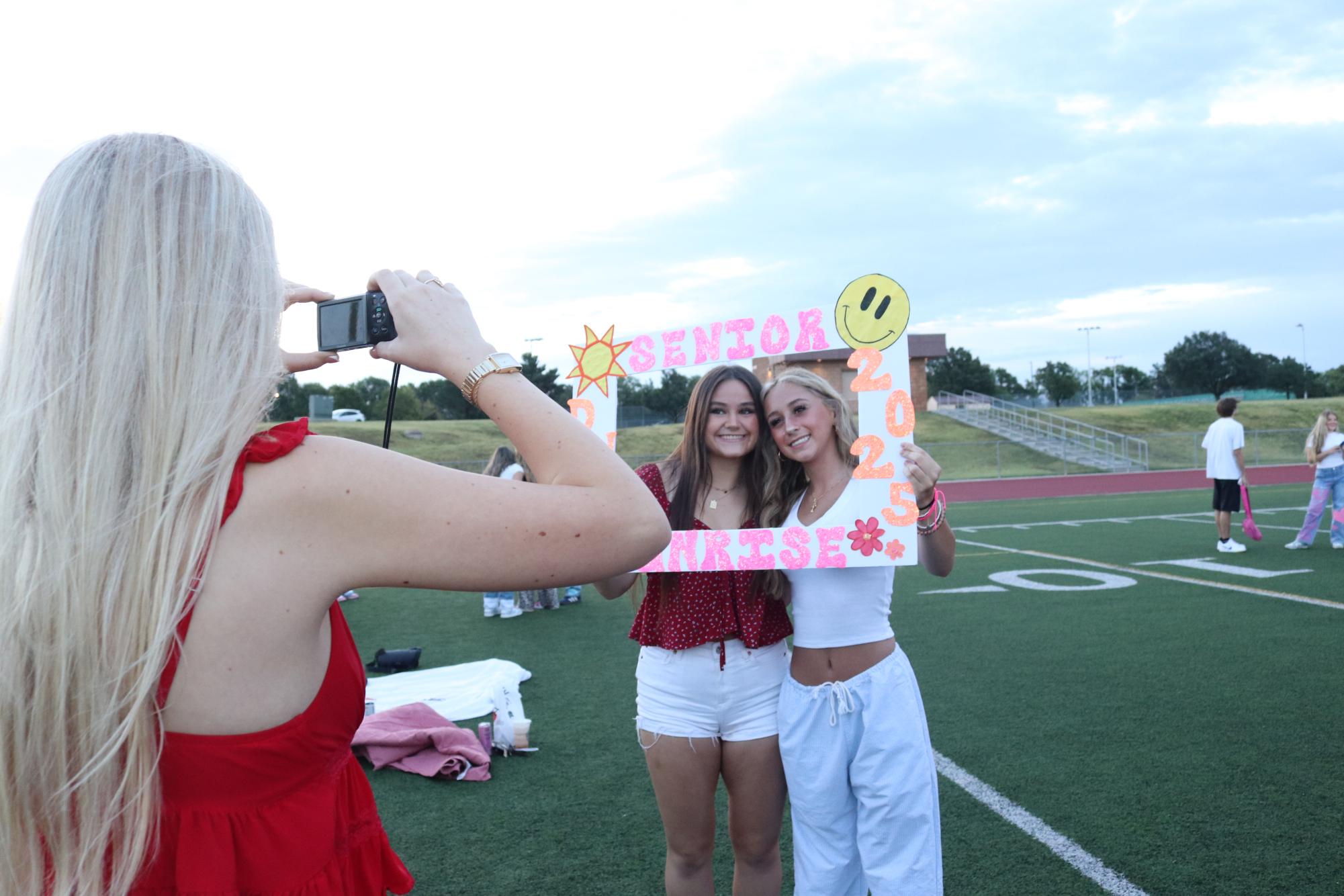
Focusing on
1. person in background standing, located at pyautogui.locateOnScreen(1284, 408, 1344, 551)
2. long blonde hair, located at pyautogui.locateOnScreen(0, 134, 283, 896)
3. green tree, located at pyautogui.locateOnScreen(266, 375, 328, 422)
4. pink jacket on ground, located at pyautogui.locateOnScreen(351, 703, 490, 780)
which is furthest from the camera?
green tree, located at pyautogui.locateOnScreen(266, 375, 328, 422)

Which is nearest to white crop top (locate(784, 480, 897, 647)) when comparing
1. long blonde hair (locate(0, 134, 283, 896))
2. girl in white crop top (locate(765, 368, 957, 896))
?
girl in white crop top (locate(765, 368, 957, 896))

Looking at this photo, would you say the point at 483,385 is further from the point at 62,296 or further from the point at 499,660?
the point at 499,660

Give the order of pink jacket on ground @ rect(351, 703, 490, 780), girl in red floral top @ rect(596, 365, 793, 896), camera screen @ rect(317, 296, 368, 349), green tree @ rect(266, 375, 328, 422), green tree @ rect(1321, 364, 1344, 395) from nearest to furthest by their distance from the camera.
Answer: camera screen @ rect(317, 296, 368, 349)
girl in red floral top @ rect(596, 365, 793, 896)
pink jacket on ground @ rect(351, 703, 490, 780)
green tree @ rect(266, 375, 328, 422)
green tree @ rect(1321, 364, 1344, 395)

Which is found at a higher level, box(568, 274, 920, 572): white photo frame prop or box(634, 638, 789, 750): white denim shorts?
box(568, 274, 920, 572): white photo frame prop

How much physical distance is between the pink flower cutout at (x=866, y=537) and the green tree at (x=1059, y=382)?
69014 mm

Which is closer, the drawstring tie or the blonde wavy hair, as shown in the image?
the drawstring tie

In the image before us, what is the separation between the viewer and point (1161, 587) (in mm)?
8789

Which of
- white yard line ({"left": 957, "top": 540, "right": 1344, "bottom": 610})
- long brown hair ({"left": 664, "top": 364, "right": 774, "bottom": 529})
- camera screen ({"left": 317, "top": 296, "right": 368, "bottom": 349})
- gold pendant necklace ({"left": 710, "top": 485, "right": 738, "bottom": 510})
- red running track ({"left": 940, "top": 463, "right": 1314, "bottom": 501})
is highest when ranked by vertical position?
camera screen ({"left": 317, "top": 296, "right": 368, "bottom": 349})

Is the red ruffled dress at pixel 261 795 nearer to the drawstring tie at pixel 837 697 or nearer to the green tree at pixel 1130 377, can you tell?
the drawstring tie at pixel 837 697

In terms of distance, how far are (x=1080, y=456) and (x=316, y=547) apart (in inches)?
1283

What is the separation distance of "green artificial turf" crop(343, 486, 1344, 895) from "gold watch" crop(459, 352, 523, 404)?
2827 mm

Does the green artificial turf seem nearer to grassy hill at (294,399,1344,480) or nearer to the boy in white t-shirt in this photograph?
the boy in white t-shirt

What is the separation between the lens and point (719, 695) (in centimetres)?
276

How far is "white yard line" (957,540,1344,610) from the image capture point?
780 centimetres
